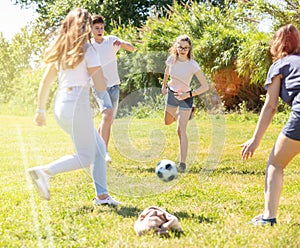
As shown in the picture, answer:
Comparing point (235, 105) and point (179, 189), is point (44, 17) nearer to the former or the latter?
point (235, 105)

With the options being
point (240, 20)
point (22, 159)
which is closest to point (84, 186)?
point (22, 159)

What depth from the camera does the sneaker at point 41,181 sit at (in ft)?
13.8

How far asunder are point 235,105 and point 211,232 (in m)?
9.66

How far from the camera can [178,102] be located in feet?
20.8

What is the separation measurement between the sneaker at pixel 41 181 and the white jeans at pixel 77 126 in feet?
0.23

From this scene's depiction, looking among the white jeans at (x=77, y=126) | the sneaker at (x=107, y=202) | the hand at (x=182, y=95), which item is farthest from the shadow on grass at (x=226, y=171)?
the white jeans at (x=77, y=126)

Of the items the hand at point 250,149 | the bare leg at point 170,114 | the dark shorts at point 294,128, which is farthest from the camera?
the bare leg at point 170,114

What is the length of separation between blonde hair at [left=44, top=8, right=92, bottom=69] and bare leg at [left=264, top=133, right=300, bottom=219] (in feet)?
5.14

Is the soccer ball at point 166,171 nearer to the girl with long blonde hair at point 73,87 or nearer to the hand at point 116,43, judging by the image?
the girl with long blonde hair at point 73,87

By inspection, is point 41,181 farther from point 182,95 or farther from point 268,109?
point 182,95

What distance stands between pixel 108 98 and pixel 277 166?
9.10 feet

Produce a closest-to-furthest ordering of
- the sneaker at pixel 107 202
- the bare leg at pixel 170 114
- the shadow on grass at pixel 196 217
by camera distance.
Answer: the shadow on grass at pixel 196 217, the sneaker at pixel 107 202, the bare leg at pixel 170 114

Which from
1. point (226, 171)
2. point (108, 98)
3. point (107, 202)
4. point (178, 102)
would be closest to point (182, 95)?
point (178, 102)

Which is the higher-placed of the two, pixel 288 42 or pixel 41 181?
pixel 288 42
